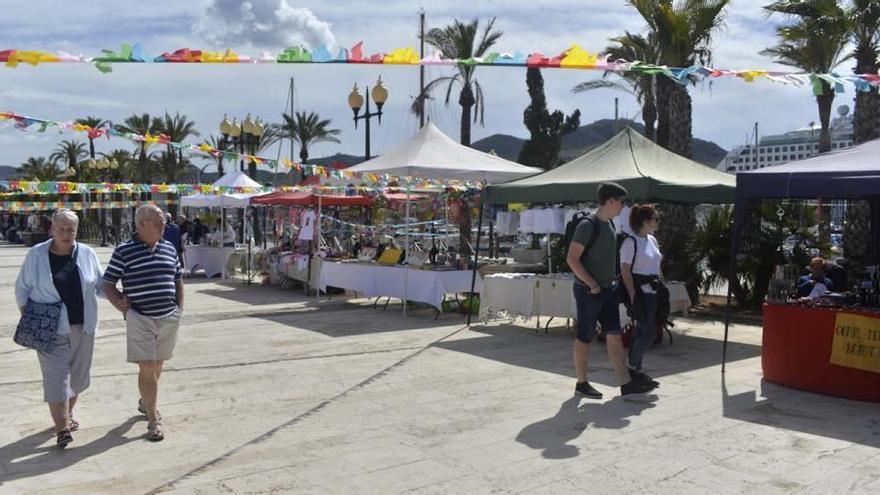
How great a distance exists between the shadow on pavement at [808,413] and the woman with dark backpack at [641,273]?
807 mm

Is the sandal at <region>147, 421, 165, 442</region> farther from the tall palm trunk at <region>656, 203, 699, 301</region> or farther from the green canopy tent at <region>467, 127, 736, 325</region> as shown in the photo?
the tall palm trunk at <region>656, 203, 699, 301</region>

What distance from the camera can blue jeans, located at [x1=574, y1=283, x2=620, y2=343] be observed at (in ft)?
20.7

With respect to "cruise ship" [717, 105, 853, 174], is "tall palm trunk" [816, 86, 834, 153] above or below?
below

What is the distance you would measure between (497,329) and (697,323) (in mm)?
3089

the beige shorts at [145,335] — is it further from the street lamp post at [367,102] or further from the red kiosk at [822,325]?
the street lamp post at [367,102]

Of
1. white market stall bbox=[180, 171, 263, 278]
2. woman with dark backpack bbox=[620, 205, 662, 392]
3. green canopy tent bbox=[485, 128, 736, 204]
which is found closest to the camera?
woman with dark backpack bbox=[620, 205, 662, 392]

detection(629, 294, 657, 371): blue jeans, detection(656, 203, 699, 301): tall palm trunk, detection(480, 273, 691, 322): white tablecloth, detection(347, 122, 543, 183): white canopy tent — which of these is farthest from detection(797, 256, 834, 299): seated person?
detection(347, 122, 543, 183): white canopy tent

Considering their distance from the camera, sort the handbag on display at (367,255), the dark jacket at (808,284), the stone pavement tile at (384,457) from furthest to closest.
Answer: the handbag on display at (367,255) → the dark jacket at (808,284) → the stone pavement tile at (384,457)

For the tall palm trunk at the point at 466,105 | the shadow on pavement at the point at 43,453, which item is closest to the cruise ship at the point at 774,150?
the tall palm trunk at the point at 466,105

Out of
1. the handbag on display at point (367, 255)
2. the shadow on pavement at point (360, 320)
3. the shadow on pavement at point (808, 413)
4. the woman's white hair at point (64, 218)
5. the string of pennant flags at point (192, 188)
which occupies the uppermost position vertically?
the string of pennant flags at point (192, 188)

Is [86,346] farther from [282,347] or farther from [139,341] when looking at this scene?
[282,347]

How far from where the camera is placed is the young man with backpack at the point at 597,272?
622 centimetres

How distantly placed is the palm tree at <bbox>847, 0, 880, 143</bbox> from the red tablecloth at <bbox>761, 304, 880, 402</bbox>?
9393mm

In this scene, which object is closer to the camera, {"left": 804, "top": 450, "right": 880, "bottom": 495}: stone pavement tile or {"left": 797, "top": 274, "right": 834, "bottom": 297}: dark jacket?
{"left": 804, "top": 450, "right": 880, "bottom": 495}: stone pavement tile
